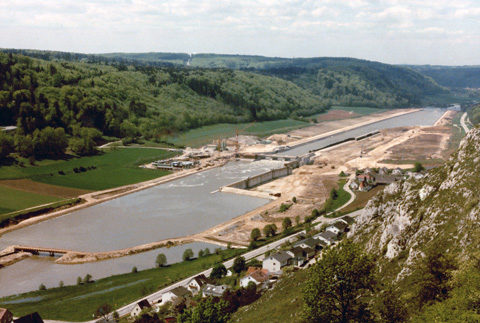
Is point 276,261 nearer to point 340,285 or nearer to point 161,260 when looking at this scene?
point 161,260

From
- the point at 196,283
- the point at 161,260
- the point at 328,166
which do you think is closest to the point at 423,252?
the point at 196,283

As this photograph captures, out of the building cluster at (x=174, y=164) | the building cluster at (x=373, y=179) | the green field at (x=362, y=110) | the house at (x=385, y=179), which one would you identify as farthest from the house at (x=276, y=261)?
the green field at (x=362, y=110)

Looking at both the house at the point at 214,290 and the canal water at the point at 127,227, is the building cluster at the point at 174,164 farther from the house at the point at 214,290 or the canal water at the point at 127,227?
the house at the point at 214,290

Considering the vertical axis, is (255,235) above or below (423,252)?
below

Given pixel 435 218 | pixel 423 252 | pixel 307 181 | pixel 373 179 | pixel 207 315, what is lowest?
pixel 307 181

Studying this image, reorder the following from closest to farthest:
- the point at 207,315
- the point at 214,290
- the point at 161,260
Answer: the point at 207,315 → the point at 214,290 → the point at 161,260

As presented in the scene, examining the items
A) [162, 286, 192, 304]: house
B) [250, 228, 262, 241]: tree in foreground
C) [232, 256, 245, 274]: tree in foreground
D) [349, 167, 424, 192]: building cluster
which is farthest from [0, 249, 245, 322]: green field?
[349, 167, 424, 192]: building cluster

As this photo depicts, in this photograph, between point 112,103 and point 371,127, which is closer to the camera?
point 112,103
